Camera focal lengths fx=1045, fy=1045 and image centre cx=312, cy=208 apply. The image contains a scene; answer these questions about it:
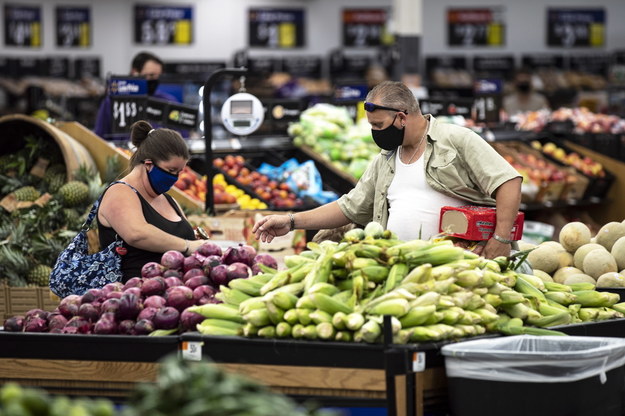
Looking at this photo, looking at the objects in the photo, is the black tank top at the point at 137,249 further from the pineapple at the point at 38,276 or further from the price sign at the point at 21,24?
the price sign at the point at 21,24

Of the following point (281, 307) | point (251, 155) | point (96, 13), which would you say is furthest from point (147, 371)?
point (96, 13)

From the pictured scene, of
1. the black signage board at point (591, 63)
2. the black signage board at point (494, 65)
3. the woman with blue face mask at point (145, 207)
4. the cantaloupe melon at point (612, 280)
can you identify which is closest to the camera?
the woman with blue face mask at point (145, 207)

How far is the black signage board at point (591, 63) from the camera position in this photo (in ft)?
64.7

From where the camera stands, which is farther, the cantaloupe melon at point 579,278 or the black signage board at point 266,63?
the black signage board at point 266,63

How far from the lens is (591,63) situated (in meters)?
19.8

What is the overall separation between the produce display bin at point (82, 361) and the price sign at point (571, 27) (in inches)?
693

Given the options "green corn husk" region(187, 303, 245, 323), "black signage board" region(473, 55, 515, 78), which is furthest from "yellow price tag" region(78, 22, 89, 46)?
"green corn husk" region(187, 303, 245, 323)

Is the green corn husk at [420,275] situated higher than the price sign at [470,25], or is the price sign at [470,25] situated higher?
the price sign at [470,25]

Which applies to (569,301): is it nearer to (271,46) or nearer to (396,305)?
(396,305)

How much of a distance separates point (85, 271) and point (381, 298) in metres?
1.75

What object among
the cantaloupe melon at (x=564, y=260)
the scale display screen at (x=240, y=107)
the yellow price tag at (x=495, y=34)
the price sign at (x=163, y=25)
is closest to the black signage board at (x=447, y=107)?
the scale display screen at (x=240, y=107)

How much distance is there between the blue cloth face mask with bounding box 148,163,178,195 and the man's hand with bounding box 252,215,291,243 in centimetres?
45

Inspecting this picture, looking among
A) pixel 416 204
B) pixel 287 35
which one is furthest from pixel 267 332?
pixel 287 35

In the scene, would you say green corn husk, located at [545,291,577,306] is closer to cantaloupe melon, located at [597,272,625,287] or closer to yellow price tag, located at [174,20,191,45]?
cantaloupe melon, located at [597,272,625,287]
